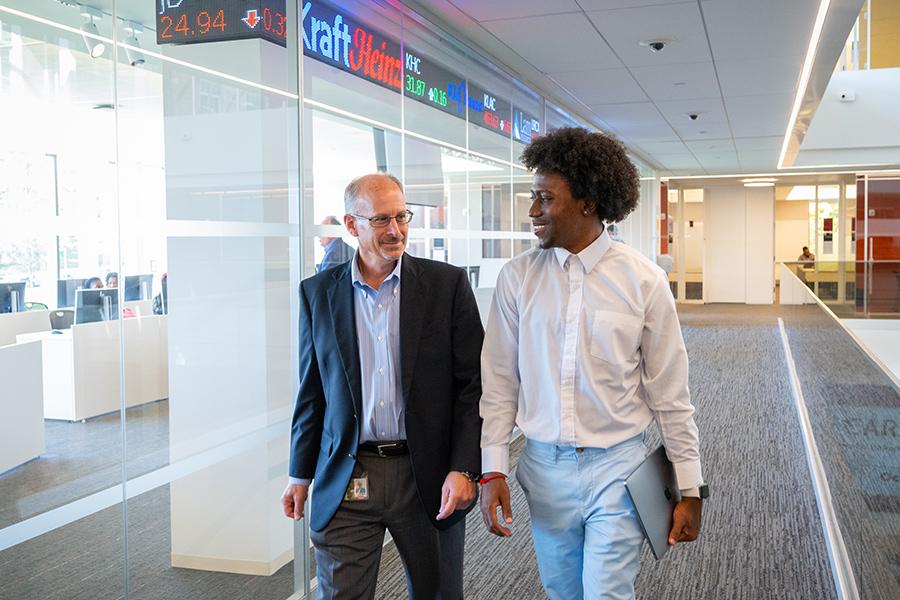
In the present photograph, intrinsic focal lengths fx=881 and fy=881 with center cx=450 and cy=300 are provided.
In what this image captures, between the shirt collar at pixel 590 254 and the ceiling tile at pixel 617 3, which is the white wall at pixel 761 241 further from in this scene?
the shirt collar at pixel 590 254

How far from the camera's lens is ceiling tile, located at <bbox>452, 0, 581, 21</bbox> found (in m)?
4.96

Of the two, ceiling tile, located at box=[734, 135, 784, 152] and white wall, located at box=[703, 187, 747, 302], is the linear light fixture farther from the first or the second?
white wall, located at box=[703, 187, 747, 302]

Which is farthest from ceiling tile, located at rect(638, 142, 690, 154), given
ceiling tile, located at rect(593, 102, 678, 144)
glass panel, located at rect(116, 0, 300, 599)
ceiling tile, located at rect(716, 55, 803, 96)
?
glass panel, located at rect(116, 0, 300, 599)

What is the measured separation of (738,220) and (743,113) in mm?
13046

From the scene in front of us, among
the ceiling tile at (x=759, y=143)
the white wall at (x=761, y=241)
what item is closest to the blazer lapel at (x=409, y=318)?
the ceiling tile at (x=759, y=143)

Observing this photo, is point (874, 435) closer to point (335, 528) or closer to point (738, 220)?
point (335, 528)

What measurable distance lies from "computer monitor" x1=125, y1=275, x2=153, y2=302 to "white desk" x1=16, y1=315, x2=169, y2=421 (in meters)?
0.07

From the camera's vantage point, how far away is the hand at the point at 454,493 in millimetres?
2211

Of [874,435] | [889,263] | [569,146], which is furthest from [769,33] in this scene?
[889,263]

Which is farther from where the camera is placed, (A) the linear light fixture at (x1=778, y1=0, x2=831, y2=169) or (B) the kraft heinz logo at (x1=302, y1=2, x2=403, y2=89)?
(A) the linear light fixture at (x1=778, y1=0, x2=831, y2=169)

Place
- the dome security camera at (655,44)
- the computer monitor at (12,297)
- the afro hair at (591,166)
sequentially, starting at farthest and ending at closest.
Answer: the dome security camera at (655,44), the afro hair at (591,166), the computer monitor at (12,297)

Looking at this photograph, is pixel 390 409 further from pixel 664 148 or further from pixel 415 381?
pixel 664 148

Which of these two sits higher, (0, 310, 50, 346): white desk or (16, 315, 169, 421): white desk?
(0, 310, 50, 346): white desk

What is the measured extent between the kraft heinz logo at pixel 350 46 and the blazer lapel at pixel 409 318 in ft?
5.99
